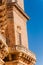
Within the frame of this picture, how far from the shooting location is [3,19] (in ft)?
105

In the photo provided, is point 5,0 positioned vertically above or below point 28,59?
above

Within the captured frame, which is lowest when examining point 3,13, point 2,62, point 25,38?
point 2,62

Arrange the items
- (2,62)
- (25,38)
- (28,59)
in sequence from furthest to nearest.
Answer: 1. (25,38)
2. (28,59)
3. (2,62)

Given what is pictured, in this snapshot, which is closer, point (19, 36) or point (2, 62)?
point (2, 62)

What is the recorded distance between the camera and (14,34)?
103 feet

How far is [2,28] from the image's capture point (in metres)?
31.9

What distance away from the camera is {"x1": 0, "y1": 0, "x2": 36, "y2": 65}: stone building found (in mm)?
29719

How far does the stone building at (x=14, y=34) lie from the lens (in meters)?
29.7

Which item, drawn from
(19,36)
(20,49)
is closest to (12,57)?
(20,49)

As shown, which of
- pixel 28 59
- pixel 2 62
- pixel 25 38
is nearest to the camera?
pixel 2 62

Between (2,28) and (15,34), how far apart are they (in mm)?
Answer: 1445

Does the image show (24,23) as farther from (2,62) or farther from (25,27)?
(2,62)

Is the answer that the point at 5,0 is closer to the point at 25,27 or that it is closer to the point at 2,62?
the point at 25,27

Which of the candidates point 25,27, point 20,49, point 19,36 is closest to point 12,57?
point 20,49
